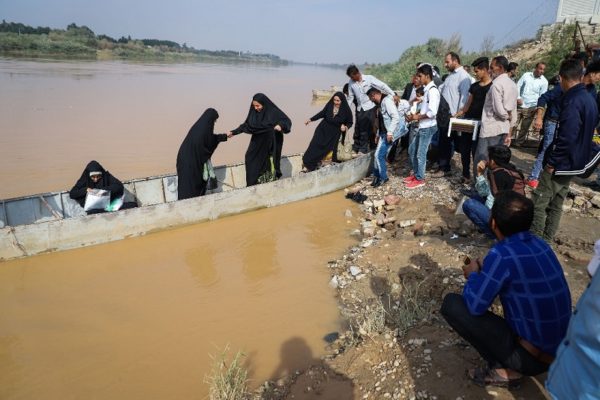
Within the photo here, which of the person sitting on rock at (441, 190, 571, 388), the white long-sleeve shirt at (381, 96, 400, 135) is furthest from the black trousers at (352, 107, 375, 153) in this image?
the person sitting on rock at (441, 190, 571, 388)

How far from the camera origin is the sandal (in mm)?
2412

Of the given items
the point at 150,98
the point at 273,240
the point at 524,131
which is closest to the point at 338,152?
the point at 273,240

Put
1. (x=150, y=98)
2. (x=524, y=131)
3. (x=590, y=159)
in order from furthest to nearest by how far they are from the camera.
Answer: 1. (x=150, y=98)
2. (x=524, y=131)
3. (x=590, y=159)

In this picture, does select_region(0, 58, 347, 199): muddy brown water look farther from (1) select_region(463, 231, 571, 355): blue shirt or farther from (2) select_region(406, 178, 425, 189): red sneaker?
(1) select_region(463, 231, 571, 355): blue shirt

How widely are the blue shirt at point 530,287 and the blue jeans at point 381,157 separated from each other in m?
4.48

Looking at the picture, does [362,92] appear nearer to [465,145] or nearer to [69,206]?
[465,145]

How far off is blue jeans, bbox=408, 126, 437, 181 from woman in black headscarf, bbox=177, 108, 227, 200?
3.04 meters

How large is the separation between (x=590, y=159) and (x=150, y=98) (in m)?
18.5

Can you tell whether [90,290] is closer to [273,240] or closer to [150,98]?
[273,240]

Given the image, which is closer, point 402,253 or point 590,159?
point 590,159

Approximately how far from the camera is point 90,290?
14.8 ft

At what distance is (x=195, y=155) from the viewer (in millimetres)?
5902

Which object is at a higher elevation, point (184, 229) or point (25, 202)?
point (25, 202)

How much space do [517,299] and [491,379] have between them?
0.60 meters
